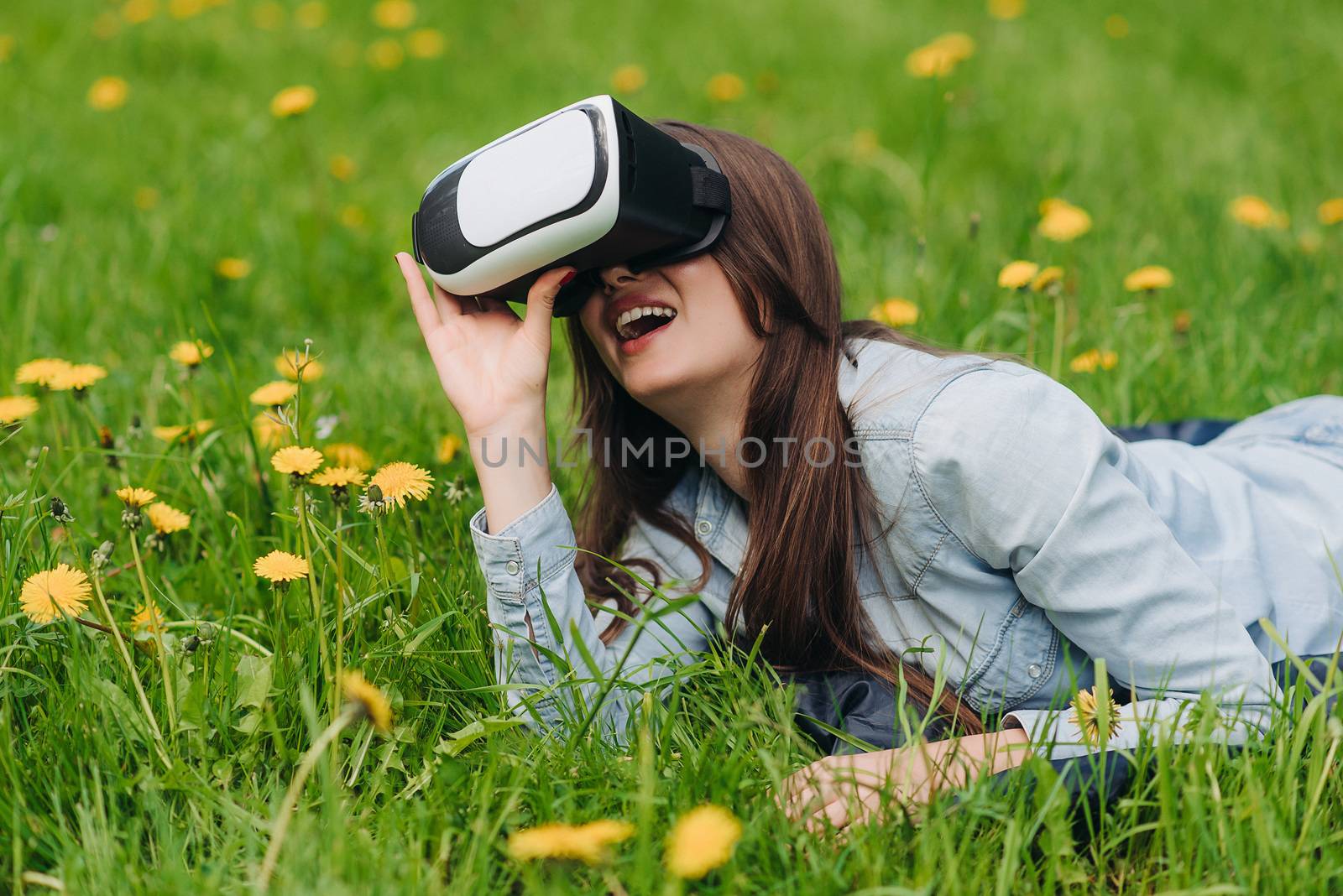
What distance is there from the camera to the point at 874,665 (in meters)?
1.50

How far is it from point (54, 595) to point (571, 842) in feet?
2.28

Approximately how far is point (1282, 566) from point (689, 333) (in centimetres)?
87

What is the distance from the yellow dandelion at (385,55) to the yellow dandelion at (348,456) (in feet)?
7.11

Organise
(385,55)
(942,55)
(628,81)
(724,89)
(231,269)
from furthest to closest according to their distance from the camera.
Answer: (385,55), (724,89), (628,81), (231,269), (942,55)

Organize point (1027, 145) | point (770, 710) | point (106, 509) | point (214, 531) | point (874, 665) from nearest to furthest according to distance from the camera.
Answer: point (770, 710), point (874, 665), point (214, 531), point (106, 509), point (1027, 145)

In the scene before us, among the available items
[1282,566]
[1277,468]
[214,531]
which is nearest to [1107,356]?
[1277,468]

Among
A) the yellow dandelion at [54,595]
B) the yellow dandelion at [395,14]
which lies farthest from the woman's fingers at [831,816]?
the yellow dandelion at [395,14]

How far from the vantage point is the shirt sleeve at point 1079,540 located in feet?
4.26

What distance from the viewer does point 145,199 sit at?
113 inches

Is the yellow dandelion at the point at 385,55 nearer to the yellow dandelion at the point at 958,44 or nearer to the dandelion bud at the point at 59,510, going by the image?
the yellow dandelion at the point at 958,44

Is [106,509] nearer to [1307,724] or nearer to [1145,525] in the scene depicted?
[1145,525]

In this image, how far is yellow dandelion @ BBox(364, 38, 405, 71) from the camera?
3596 millimetres

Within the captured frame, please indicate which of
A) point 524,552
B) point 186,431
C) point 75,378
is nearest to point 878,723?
point 524,552

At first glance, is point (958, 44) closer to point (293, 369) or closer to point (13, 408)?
point (293, 369)
